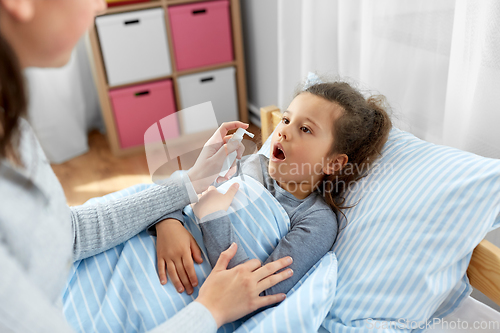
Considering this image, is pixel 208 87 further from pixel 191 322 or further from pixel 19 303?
pixel 19 303

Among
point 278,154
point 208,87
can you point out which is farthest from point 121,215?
point 208,87

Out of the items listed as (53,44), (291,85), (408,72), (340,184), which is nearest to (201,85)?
(291,85)

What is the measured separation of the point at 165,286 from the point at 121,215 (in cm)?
18

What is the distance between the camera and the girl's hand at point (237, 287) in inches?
25.4

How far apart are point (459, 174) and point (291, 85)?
1.09m

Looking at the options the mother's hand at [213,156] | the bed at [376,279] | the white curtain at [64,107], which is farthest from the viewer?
the white curtain at [64,107]

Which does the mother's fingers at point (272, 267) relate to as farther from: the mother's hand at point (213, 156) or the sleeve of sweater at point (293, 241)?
the mother's hand at point (213, 156)

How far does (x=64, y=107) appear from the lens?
2.34m

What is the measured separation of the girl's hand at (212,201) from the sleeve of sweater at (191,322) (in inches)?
10.1

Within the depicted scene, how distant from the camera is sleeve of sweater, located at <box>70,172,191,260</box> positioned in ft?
2.59

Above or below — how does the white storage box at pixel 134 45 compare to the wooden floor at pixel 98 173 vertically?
above

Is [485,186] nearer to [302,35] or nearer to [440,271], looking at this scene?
[440,271]

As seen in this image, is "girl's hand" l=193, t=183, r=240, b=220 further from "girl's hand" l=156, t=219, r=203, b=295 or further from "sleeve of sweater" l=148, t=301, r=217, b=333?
"sleeve of sweater" l=148, t=301, r=217, b=333

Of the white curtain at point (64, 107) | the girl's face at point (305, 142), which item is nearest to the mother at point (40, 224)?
the girl's face at point (305, 142)
